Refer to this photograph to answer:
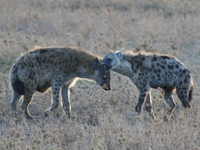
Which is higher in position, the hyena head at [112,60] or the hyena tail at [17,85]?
the hyena head at [112,60]

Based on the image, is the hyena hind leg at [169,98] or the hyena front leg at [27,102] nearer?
the hyena front leg at [27,102]

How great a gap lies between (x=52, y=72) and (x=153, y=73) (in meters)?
1.69

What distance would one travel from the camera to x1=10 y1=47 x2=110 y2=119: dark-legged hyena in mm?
6543

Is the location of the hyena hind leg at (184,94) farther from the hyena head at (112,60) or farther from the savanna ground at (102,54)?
the hyena head at (112,60)

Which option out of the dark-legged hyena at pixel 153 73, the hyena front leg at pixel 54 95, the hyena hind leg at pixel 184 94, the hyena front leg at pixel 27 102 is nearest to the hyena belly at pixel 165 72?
the dark-legged hyena at pixel 153 73

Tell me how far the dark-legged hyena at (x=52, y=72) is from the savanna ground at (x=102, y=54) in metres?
0.36

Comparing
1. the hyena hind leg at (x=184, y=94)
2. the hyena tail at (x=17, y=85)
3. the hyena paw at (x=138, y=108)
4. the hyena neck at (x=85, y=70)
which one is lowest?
the hyena paw at (x=138, y=108)

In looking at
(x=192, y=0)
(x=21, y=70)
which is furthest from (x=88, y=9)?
(x=21, y=70)

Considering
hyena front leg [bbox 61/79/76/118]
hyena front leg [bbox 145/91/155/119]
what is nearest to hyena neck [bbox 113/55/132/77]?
hyena front leg [bbox 145/91/155/119]

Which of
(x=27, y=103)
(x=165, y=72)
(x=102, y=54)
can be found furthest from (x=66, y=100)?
(x=102, y=54)

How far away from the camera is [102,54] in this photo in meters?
10.3

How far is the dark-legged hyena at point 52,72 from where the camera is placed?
6543 millimetres

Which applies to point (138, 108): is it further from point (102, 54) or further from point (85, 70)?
point (102, 54)

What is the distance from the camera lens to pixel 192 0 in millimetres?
17109
